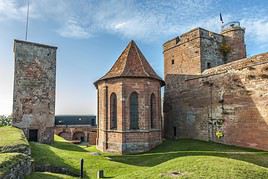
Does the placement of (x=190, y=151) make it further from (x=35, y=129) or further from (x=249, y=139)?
(x=35, y=129)

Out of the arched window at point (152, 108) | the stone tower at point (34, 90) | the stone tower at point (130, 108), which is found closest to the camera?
the stone tower at point (34, 90)

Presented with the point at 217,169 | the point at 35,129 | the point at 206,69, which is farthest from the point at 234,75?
the point at 35,129

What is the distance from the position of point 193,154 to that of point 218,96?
6.62 m

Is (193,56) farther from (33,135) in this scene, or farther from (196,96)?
(33,135)

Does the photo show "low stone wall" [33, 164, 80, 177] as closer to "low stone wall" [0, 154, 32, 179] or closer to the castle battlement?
"low stone wall" [0, 154, 32, 179]

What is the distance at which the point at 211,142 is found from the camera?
19.9 m

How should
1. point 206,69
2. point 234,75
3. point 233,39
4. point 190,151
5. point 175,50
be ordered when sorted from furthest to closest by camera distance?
point 175,50
point 233,39
point 206,69
point 234,75
point 190,151

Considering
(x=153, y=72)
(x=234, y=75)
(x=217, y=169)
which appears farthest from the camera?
(x=153, y=72)

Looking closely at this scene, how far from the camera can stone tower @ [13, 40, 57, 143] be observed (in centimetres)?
1820

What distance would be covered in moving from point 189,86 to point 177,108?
3.21 m

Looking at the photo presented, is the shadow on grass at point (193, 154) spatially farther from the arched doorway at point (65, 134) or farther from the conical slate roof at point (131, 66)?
the arched doorway at point (65, 134)

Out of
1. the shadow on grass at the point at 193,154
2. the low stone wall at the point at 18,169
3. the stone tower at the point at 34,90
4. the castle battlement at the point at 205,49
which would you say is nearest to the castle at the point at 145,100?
the stone tower at the point at 34,90

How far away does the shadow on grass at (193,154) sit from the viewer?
543 inches

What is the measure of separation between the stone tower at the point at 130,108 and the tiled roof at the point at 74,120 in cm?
2961
